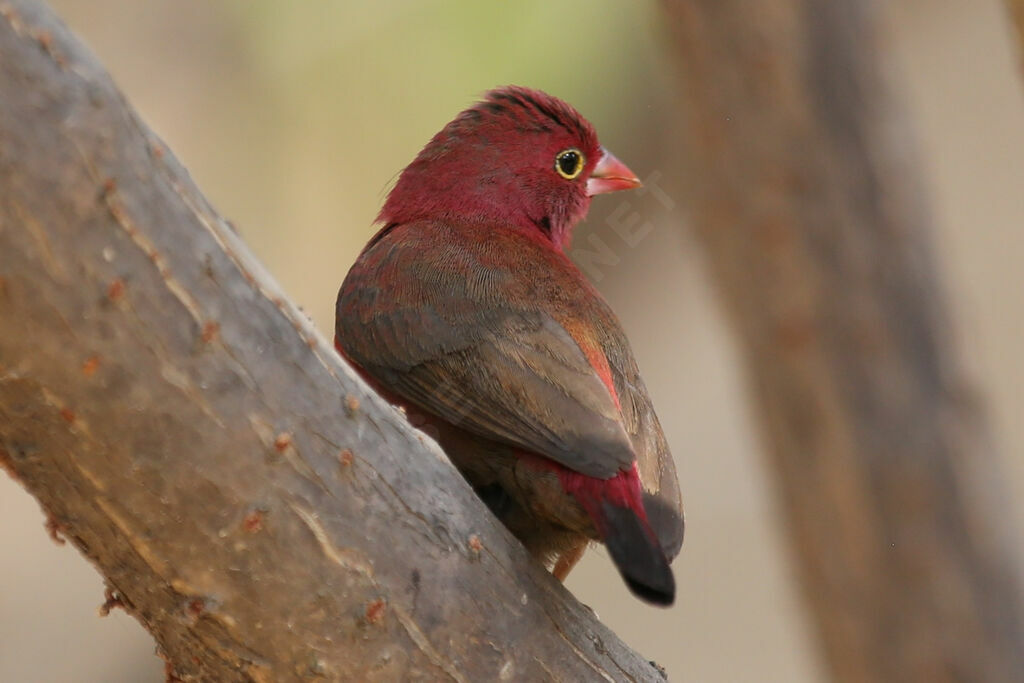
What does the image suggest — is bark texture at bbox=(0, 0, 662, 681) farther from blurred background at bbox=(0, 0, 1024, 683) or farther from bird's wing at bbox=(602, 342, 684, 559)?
blurred background at bbox=(0, 0, 1024, 683)

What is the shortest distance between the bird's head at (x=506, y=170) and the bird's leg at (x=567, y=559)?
0.86m

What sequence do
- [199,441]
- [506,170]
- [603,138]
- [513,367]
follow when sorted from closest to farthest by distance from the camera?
[199,441] → [513,367] → [506,170] → [603,138]

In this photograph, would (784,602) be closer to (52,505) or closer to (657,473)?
(657,473)

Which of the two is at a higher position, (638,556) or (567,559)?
(638,556)

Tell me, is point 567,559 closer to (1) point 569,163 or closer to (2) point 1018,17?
(1) point 569,163

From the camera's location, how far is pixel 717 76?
4.39m

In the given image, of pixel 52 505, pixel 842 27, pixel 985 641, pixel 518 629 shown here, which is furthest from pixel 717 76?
pixel 52 505

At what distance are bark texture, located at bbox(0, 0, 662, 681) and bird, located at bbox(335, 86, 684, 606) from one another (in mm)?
244

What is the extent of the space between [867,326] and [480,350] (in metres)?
2.08

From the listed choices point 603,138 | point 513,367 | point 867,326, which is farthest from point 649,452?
point 603,138

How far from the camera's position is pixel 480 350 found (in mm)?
2662

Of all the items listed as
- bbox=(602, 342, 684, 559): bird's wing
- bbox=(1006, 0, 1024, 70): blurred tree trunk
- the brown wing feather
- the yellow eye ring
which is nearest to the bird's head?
the yellow eye ring

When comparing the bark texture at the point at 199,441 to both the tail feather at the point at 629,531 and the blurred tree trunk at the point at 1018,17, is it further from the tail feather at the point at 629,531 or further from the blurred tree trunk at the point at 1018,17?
the blurred tree trunk at the point at 1018,17

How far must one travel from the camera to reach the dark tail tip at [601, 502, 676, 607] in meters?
2.17
